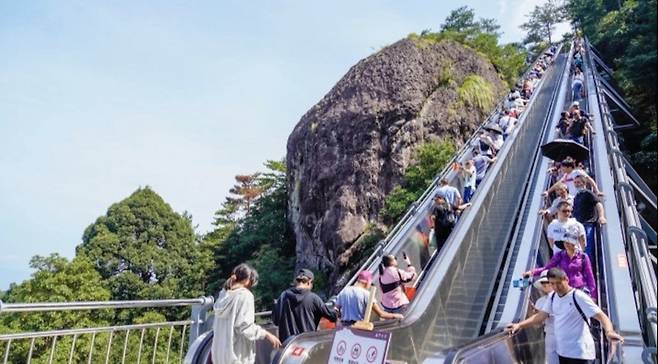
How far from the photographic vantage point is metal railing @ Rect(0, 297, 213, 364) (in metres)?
4.00

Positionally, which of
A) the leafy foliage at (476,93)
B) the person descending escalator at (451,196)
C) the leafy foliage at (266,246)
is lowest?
the leafy foliage at (266,246)

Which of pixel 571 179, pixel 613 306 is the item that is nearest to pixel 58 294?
pixel 571 179

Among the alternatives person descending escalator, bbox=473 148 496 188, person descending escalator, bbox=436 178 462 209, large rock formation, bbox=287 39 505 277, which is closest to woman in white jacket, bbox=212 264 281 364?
person descending escalator, bbox=436 178 462 209

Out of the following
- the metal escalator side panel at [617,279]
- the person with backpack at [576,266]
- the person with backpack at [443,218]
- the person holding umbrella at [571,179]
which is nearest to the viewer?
the metal escalator side panel at [617,279]

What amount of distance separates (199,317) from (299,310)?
48.4 inches

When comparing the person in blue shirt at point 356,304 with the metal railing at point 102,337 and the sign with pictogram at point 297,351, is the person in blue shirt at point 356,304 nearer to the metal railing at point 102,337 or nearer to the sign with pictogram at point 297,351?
the metal railing at point 102,337

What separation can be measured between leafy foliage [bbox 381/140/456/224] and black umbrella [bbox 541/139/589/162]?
9.48m

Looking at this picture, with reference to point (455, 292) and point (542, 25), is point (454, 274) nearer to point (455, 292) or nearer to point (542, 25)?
point (455, 292)

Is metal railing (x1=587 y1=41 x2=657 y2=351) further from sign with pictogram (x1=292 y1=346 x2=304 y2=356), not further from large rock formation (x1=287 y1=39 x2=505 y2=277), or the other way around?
large rock formation (x1=287 y1=39 x2=505 y2=277)

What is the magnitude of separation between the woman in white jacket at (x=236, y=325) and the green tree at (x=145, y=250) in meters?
26.3

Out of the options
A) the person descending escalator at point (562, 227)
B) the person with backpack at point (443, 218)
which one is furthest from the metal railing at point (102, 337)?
the person with backpack at point (443, 218)

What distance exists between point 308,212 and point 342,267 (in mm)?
4598

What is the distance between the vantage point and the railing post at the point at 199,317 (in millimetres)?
5328

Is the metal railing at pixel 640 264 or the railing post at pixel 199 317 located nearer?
the metal railing at pixel 640 264
